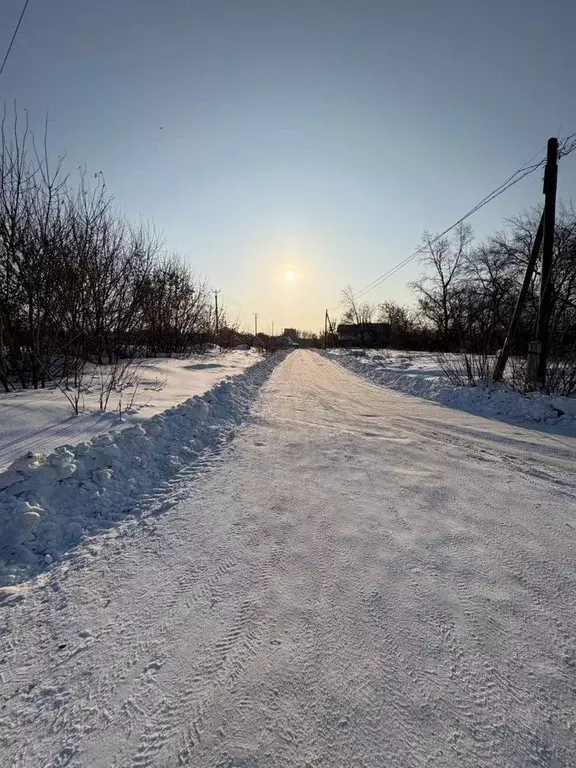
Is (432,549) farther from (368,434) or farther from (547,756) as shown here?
(368,434)

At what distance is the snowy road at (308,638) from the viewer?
1.32 meters

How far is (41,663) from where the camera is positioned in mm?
1648

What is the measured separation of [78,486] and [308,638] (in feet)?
7.84

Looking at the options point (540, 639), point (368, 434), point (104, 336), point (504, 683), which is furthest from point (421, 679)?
point (104, 336)

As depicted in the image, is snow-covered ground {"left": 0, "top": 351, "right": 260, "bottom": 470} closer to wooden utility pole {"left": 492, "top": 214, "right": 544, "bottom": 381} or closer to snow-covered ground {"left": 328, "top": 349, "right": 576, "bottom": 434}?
snow-covered ground {"left": 328, "top": 349, "right": 576, "bottom": 434}

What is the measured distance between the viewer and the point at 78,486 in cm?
312

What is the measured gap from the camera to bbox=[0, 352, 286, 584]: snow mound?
8.16 ft

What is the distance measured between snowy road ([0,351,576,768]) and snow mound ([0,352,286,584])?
0.92 ft

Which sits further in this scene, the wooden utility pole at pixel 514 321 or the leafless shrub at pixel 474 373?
the leafless shrub at pixel 474 373

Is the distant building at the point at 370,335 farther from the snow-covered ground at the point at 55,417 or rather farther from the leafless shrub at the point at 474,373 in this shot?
the snow-covered ground at the point at 55,417

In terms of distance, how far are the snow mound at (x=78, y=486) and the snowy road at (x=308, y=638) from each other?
280 millimetres

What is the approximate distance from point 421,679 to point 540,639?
0.72 meters

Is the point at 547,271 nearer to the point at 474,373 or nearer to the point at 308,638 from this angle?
the point at 474,373

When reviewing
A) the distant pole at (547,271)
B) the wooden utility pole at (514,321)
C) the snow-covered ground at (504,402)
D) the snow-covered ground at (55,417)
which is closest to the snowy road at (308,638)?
the snow-covered ground at (55,417)
